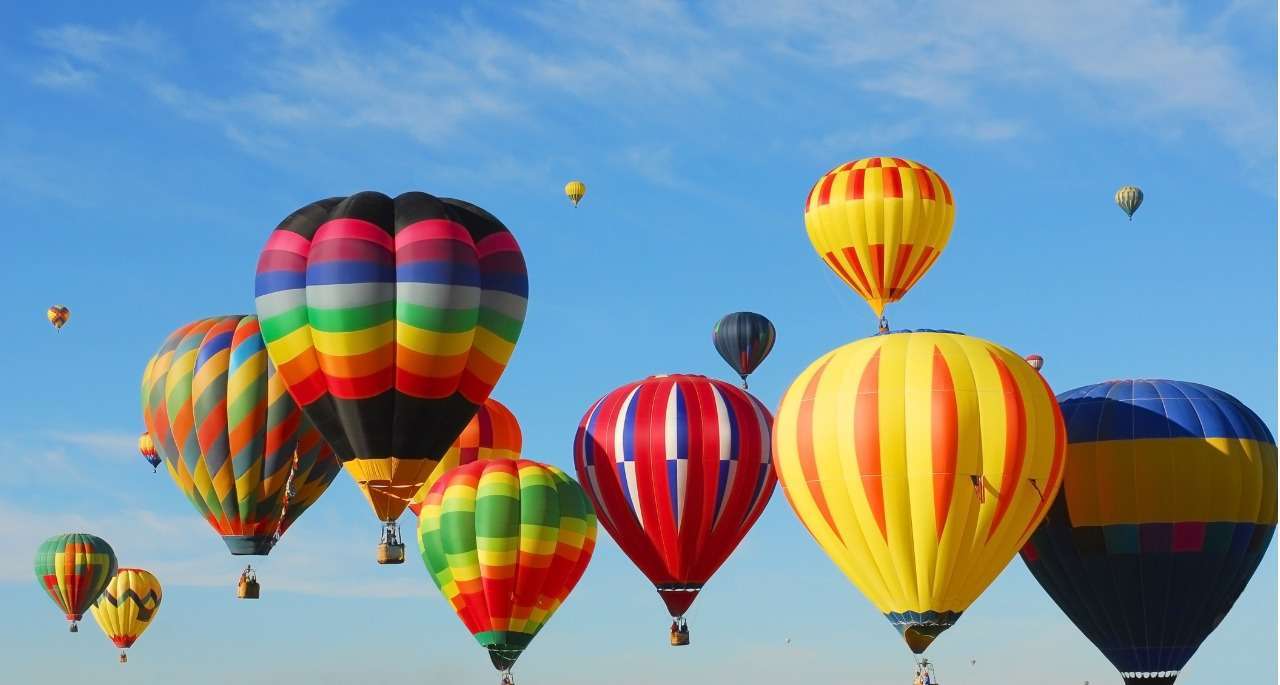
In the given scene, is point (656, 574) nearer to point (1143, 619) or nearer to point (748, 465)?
point (748, 465)

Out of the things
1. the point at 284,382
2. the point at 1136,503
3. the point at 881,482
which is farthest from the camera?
the point at 284,382

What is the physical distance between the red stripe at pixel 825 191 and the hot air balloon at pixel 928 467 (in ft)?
27.8

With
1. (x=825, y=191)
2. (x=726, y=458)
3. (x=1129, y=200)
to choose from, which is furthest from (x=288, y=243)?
(x=1129, y=200)

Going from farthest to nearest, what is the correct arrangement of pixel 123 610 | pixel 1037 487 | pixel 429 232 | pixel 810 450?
pixel 123 610, pixel 429 232, pixel 810 450, pixel 1037 487

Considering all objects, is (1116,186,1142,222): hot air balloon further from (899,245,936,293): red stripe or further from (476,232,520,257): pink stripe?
(476,232,520,257): pink stripe

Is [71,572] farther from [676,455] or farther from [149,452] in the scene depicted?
[676,455]

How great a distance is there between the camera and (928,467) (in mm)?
28172

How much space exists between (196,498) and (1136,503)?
587 inches

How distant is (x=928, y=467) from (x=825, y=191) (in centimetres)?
1039

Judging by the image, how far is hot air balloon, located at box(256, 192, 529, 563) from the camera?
3136 centimetres

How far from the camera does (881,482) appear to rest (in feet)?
93.1

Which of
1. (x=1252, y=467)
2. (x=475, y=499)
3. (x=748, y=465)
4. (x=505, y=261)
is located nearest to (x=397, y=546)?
(x=475, y=499)

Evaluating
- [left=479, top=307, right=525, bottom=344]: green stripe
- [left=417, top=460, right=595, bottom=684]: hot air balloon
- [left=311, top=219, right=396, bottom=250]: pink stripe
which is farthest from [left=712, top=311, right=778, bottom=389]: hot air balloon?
[left=311, top=219, right=396, bottom=250]: pink stripe

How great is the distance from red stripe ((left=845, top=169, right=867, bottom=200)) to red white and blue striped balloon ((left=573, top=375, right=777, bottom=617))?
165 inches
